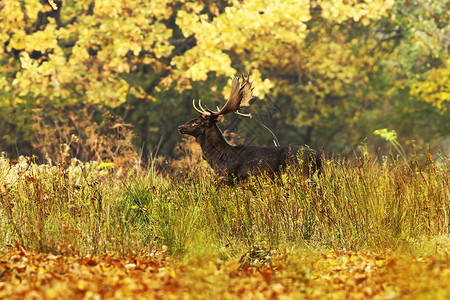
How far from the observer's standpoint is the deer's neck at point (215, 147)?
9.91 metres

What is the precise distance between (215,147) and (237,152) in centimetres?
42

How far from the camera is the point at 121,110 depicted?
19.7 metres

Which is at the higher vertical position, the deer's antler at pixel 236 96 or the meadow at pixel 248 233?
the deer's antler at pixel 236 96

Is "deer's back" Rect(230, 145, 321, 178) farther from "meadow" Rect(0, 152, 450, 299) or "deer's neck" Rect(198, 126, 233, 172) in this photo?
"meadow" Rect(0, 152, 450, 299)

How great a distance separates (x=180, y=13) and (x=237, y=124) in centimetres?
362

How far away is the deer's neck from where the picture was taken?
991 cm

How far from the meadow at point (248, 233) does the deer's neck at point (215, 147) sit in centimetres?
136

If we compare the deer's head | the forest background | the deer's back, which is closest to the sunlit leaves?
the forest background

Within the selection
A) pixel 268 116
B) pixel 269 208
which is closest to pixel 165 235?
pixel 269 208

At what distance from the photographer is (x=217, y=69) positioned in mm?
15805

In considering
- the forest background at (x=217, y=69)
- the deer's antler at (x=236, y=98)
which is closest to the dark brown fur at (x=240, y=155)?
the deer's antler at (x=236, y=98)

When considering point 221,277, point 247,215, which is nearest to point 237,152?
point 247,215

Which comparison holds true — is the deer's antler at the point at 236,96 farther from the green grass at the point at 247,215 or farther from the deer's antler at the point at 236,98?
the green grass at the point at 247,215

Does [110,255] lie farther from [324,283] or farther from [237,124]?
[237,124]
